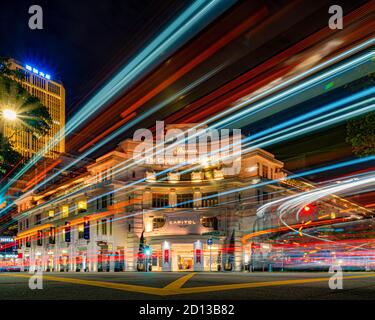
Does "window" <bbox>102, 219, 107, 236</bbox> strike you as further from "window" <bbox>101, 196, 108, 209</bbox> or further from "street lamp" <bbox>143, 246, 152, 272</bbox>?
"street lamp" <bbox>143, 246, 152, 272</bbox>

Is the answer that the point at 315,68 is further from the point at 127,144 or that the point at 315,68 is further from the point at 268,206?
the point at 127,144

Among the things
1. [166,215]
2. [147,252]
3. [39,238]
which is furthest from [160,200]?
[39,238]

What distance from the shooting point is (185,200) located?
4994 cm

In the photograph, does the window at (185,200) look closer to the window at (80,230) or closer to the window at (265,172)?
the window at (265,172)

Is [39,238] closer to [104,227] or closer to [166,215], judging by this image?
[104,227]

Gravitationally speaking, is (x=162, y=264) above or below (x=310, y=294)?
below

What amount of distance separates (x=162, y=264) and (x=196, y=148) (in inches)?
552

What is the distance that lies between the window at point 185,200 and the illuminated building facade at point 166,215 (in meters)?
0.12

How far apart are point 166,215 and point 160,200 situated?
2.38 meters

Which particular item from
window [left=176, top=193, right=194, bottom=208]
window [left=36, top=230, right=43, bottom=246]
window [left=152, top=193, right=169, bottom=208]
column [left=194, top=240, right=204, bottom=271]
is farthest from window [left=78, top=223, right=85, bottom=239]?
column [left=194, top=240, right=204, bottom=271]

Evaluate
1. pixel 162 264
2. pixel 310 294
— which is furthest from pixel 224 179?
pixel 310 294
